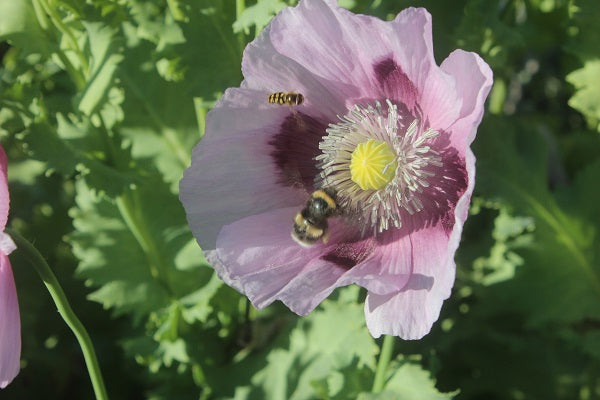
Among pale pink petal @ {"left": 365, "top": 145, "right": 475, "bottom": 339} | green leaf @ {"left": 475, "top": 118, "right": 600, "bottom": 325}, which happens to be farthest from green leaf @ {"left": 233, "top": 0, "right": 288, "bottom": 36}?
green leaf @ {"left": 475, "top": 118, "right": 600, "bottom": 325}

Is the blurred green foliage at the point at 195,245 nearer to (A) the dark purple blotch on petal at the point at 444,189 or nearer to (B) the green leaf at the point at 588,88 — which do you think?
(B) the green leaf at the point at 588,88

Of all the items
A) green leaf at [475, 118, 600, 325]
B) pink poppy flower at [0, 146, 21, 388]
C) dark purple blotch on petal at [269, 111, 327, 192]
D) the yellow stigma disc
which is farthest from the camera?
green leaf at [475, 118, 600, 325]

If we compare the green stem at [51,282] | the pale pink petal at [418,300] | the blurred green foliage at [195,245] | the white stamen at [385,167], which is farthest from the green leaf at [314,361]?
the green stem at [51,282]

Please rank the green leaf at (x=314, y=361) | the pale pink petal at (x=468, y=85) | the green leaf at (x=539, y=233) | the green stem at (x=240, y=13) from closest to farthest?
the pale pink petal at (x=468, y=85) → the green stem at (x=240, y=13) → the green leaf at (x=314, y=361) → the green leaf at (x=539, y=233)

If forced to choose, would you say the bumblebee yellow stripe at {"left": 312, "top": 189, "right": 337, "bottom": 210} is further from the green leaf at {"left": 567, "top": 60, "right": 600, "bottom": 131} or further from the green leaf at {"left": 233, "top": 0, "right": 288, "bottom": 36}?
the green leaf at {"left": 567, "top": 60, "right": 600, "bottom": 131}

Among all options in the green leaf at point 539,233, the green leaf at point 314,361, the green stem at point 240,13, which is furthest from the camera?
the green leaf at point 539,233

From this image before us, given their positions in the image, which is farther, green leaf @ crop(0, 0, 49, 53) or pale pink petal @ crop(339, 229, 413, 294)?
green leaf @ crop(0, 0, 49, 53)

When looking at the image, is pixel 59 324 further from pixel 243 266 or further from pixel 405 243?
pixel 405 243

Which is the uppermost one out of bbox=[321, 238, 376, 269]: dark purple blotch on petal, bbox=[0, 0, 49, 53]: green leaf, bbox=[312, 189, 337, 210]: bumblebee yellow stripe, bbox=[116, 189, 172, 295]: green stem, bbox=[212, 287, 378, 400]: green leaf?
bbox=[0, 0, 49, 53]: green leaf
